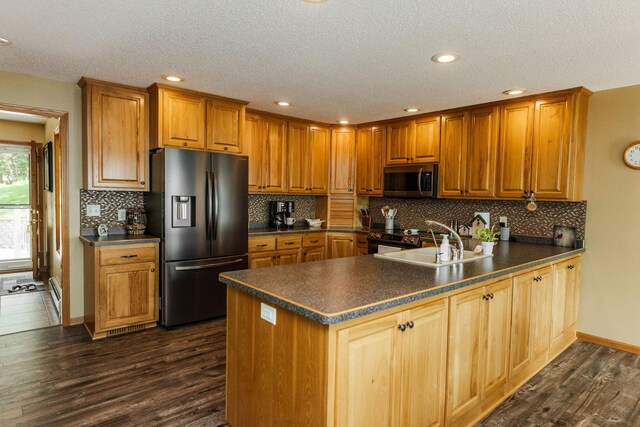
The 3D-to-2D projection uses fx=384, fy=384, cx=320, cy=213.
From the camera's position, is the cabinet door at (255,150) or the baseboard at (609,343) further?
the cabinet door at (255,150)

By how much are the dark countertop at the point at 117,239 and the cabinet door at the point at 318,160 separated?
88.8 inches

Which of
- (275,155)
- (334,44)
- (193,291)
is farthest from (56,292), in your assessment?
(334,44)

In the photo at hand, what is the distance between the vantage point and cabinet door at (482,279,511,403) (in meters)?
2.34

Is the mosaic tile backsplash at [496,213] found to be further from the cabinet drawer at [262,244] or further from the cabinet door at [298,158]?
the cabinet drawer at [262,244]

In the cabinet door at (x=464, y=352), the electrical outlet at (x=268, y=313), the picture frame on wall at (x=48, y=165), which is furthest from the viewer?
the picture frame on wall at (x=48, y=165)

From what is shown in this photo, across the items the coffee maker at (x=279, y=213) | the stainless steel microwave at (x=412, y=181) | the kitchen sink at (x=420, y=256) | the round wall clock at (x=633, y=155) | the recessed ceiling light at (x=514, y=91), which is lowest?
the kitchen sink at (x=420, y=256)

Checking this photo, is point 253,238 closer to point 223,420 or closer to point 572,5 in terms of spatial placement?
point 223,420

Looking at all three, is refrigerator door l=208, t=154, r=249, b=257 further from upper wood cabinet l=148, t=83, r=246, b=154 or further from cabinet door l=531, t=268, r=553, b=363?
cabinet door l=531, t=268, r=553, b=363

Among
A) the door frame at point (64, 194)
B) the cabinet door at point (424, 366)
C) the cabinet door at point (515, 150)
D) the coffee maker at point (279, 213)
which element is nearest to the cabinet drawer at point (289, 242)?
the coffee maker at point (279, 213)

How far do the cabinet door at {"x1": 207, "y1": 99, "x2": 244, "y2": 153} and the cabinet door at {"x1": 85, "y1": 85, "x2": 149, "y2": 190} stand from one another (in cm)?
63

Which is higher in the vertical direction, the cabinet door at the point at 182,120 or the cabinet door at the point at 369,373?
the cabinet door at the point at 182,120

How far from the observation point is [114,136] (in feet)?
12.1

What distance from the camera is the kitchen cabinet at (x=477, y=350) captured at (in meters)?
2.09

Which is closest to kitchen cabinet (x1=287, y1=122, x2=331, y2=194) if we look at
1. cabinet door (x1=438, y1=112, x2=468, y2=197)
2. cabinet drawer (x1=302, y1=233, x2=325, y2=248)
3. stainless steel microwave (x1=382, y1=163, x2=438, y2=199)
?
cabinet drawer (x1=302, y1=233, x2=325, y2=248)
